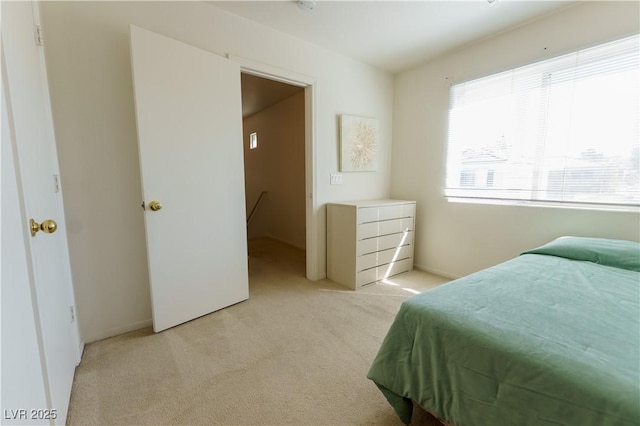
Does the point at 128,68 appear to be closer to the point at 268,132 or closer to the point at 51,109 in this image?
the point at 51,109

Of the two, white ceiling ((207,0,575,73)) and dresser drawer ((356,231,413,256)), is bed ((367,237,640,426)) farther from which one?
white ceiling ((207,0,575,73))

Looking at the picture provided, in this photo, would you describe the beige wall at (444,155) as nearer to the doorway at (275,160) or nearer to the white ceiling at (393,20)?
the white ceiling at (393,20)

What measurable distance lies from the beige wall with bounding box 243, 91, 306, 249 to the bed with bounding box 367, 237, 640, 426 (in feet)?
10.5

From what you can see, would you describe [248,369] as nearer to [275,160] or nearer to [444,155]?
[444,155]

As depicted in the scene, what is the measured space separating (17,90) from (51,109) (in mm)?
666

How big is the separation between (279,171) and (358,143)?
6.71ft

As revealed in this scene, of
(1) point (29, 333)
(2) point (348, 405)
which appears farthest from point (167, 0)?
(2) point (348, 405)

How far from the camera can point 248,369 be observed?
1.55 meters

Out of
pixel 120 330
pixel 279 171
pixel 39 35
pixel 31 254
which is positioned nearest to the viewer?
pixel 31 254

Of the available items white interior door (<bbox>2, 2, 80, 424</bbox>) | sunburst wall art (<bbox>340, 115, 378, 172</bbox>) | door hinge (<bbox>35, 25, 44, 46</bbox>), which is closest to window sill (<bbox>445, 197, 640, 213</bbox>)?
sunburst wall art (<bbox>340, 115, 378, 172</bbox>)

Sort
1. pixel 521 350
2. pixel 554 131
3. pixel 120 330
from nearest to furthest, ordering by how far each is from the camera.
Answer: pixel 521 350 → pixel 120 330 → pixel 554 131

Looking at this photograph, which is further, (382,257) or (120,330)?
(382,257)

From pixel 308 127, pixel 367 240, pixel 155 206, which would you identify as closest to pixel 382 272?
pixel 367 240

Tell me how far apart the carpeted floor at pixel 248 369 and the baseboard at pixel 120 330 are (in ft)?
0.14
